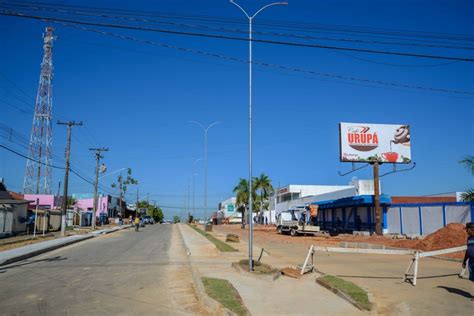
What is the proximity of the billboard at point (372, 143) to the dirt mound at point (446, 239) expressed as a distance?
16555 mm

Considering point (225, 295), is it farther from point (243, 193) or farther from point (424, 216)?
point (243, 193)

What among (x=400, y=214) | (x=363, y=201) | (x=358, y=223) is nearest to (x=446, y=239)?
(x=400, y=214)

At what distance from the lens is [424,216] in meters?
34.4

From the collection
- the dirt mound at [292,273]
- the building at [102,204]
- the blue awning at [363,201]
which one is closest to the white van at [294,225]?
the blue awning at [363,201]

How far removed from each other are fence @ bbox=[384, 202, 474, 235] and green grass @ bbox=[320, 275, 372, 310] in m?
Answer: 22.2

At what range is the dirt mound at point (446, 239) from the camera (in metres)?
23.4

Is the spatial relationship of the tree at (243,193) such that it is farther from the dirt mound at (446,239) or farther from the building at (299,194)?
the dirt mound at (446,239)

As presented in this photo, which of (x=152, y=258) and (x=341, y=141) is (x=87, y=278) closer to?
(x=152, y=258)

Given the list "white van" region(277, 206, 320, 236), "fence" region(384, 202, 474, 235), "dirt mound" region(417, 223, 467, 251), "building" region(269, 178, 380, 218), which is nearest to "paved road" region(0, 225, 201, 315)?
"dirt mound" region(417, 223, 467, 251)

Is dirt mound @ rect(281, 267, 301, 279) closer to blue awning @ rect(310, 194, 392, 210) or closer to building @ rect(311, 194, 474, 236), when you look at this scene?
building @ rect(311, 194, 474, 236)

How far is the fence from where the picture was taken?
3058 cm

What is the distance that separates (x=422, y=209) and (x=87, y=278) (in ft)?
94.7

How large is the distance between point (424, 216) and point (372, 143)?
9593mm

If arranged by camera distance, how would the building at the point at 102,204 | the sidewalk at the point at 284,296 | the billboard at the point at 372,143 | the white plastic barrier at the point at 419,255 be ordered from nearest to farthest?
the sidewalk at the point at 284,296 < the white plastic barrier at the point at 419,255 < the billboard at the point at 372,143 < the building at the point at 102,204
